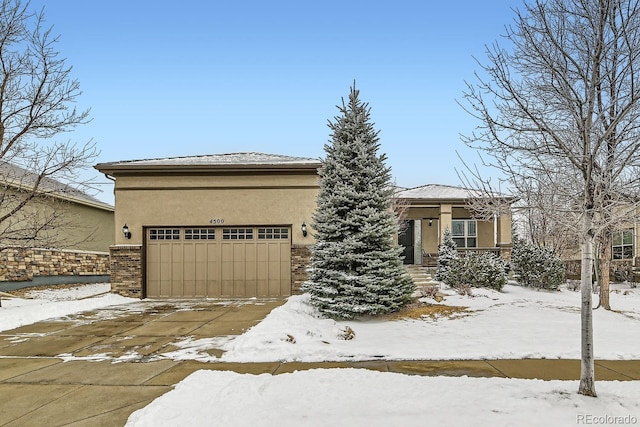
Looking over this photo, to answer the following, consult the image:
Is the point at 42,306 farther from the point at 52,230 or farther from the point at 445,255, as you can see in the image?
the point at 445,255

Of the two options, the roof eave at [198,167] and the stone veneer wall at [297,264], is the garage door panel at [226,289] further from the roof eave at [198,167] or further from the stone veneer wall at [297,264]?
the roof eave at [198,167]

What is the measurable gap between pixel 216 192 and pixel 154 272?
360 cm

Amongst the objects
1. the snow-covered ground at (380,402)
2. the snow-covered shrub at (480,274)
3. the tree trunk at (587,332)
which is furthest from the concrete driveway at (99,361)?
the snow-covered shrub at (480,274)

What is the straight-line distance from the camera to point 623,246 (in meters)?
20.4

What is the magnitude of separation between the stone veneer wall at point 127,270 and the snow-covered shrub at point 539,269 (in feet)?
47.7

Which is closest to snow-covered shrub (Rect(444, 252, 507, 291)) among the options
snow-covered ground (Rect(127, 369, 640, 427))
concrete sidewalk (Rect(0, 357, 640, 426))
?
concrete sidewalk (Rect(0, 357, 640, 426))

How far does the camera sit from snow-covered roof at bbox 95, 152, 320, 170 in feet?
45.0

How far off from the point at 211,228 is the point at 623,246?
2057cm

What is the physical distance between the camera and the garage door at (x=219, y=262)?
13812 millimetres

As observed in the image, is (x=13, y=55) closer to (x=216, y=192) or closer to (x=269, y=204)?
(x=216, y=192)

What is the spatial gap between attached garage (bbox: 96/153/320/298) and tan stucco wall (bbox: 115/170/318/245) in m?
0.04

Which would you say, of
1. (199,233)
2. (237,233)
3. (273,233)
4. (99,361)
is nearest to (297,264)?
(273,233)

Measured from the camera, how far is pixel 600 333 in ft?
25.2

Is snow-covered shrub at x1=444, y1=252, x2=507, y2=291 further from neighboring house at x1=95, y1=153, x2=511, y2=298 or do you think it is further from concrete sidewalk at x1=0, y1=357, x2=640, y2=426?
concrete sidewalk at x1=0, y1=357, x2=640, y2=426
